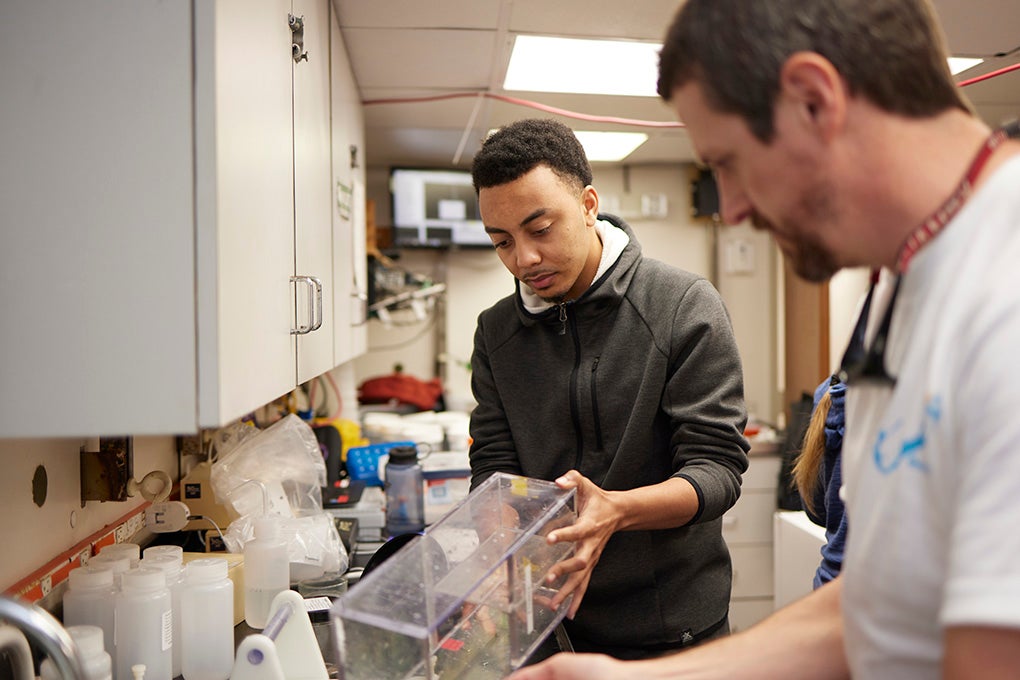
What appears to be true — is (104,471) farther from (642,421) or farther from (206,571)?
(642,421)

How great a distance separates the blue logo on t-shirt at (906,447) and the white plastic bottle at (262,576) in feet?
4.20

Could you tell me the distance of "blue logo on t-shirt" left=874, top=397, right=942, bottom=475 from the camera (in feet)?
2.10

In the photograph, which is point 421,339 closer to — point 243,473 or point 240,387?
point 243,473

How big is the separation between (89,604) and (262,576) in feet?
1.24

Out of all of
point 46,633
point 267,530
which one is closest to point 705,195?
point 267,530

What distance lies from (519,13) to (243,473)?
1.44m

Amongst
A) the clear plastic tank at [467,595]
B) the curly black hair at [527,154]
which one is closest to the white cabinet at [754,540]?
the curly black hair at [527,154]

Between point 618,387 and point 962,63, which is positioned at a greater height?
point 962,63

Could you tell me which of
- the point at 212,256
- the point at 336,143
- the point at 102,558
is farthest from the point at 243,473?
the point at 212,256

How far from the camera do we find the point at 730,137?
0.79 meters

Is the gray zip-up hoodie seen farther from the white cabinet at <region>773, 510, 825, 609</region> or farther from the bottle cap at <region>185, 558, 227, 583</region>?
the white cabinet at <region>773, 510, 825, 609</region>

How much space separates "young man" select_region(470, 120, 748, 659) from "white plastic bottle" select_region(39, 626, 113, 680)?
0.84 metres

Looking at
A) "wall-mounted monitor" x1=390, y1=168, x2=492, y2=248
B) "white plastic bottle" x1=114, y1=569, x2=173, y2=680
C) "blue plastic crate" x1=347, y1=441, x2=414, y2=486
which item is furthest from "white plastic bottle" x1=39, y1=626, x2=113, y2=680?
"wall-mounted monitor" x1=390, y1=168, x2=492, y2=248

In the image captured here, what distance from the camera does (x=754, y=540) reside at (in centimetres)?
391
